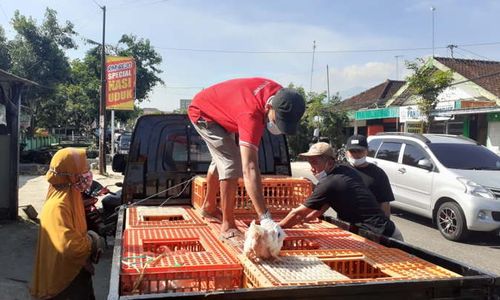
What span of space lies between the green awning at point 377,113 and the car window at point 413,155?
54.9ft

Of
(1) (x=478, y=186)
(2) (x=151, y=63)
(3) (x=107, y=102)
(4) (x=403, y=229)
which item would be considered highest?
(2) (x=151, y=63)

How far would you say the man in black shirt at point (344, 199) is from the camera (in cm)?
382

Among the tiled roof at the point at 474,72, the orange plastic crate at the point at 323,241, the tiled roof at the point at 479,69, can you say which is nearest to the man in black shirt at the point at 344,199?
the orange plastic crate at the point at 323,241

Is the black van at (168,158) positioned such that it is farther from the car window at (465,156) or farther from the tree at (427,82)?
the tree at (427,82)

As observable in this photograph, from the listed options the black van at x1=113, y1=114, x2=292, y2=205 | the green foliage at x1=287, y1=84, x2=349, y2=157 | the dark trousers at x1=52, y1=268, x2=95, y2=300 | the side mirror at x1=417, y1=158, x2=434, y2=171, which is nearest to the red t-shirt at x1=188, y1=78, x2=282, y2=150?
the black van at x1=113, y1=114, x2=292, y2=205

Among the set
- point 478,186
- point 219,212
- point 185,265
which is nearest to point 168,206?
point 219,212

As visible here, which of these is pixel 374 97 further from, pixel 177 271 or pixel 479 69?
pixel 177 271

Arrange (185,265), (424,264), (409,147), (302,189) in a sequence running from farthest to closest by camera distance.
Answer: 1. (409,147)
2. (302,189)
3. (424,264)
4. (185,265)

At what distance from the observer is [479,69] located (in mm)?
27062

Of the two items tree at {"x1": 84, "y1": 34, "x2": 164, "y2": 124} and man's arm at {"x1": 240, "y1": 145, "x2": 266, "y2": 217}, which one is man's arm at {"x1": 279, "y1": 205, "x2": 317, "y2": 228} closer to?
man's arm at {"x1": 240, "y1": 145, "x2": 266, "y2": 217}

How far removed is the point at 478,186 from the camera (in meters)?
8.06

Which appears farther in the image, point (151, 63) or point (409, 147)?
point (151, 63)

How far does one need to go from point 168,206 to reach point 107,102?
16788 millimetres

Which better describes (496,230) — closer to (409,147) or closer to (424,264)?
(409,147)
